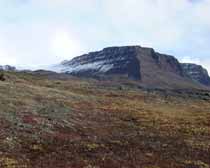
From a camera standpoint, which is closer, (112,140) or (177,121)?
Answer: (112,140)

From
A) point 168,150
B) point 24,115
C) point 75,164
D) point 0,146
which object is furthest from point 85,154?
point 24,115

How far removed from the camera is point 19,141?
38.6m

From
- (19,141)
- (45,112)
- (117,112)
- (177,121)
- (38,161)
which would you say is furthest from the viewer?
(117,112)

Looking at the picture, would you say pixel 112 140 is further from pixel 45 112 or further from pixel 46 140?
pixel 45 112

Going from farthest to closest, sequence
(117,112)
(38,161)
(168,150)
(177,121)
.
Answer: (117,112) < (177,121) < (168,150) < (38,161)

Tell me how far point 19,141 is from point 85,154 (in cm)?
584

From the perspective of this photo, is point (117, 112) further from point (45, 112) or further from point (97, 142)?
point (97, 142)

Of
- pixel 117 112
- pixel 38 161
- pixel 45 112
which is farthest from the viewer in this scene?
pixel 117 112

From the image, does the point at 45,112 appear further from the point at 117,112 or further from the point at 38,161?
the point at 38,161

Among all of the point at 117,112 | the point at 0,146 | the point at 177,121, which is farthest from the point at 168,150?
the point at 117,112

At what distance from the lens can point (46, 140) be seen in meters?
40.5

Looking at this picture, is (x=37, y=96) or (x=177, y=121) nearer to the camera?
(x=177, y=121)

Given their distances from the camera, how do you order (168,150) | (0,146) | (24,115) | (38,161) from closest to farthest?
(38,161) < (0,146) < (168,150) < (24,115)

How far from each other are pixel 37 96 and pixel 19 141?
1424 inches
